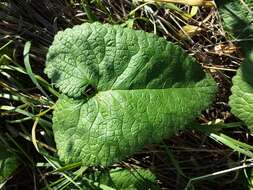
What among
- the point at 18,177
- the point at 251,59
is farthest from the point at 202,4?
the point at 18,177

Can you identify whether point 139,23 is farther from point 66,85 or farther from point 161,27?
point 66,85

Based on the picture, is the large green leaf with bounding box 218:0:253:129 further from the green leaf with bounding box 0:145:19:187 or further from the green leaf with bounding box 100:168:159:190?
the green leaf with bounding box 0:145:19:187

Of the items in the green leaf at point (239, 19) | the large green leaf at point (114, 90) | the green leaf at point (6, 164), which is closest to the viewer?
the large green leaf at point (114, 90)

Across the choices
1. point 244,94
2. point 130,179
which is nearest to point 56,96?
point 130,179

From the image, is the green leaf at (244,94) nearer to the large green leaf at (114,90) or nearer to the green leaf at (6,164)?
the large green leaf at (114,90)

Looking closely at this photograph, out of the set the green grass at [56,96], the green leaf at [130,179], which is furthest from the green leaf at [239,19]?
the green leaf at [130,179]

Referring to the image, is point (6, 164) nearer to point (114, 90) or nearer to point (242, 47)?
point (114, 90)
